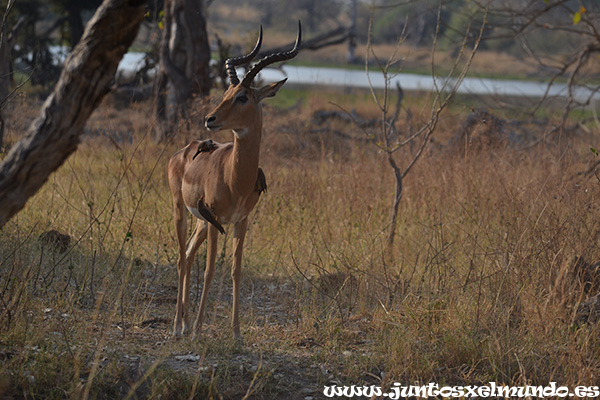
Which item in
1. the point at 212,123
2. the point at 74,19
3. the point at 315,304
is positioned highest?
the point at 74,19

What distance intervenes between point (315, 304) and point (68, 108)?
256 cm

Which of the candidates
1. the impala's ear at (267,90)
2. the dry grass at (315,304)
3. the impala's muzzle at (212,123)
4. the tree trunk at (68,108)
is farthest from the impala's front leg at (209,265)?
the tree trunk at (68,108)

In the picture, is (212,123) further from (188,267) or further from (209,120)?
(188,267)

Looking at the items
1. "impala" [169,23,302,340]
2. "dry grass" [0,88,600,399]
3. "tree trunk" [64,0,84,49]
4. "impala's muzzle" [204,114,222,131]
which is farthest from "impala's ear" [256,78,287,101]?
"tree trunk" [64,0,84,49]

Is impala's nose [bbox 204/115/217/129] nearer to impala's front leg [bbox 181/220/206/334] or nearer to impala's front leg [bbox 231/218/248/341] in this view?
impala's front leg [bbox 231/218/248/341]

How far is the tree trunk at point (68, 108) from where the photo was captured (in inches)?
115

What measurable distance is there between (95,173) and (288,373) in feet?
17.5

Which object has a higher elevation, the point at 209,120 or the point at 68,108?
the point at 68,108

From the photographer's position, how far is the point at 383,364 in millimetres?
4242

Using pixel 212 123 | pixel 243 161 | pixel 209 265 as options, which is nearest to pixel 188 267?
pixel 209 265

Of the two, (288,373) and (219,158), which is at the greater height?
(219,158)

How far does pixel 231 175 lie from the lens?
441 cm

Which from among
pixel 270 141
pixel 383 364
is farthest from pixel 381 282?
pixel 270 141

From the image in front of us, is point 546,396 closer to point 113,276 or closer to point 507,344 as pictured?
point 507,344
